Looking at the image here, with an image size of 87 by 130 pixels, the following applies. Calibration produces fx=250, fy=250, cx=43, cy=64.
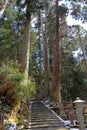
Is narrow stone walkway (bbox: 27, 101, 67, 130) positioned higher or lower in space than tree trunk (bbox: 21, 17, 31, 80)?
lower

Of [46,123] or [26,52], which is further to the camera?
[26,52]

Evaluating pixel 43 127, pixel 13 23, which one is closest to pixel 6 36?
pixel 13 23

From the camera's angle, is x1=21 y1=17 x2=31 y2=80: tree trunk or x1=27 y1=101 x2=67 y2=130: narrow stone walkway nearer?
x1=27 y1=101 x2=67 y2=130: narrow stone walkway

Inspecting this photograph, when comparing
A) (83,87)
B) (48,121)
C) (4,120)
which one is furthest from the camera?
(83,87)

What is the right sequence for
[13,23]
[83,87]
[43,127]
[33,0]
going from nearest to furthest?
[43,127]
[33,0]
[13,23]
[83,87]

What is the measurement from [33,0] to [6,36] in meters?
6.10

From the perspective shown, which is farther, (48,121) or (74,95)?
(74,95)

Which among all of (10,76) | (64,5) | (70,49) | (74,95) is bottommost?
(74,95)

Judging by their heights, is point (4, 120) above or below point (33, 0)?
below

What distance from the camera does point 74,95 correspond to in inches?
1221

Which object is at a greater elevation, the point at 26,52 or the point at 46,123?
the point at 26,52

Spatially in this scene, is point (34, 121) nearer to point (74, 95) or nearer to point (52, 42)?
point (74, 95)

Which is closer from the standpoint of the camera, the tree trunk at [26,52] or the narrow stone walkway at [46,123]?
the narrow stone walkway at [46,123]

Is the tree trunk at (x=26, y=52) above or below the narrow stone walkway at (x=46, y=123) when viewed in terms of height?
above
